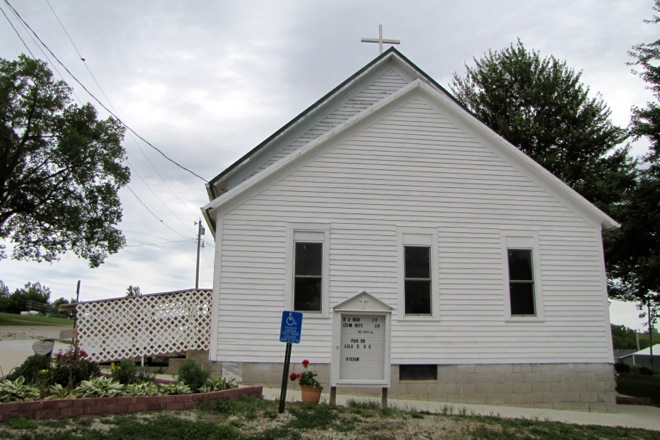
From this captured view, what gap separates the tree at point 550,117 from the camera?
23438mm

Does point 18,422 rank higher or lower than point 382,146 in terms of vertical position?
lower

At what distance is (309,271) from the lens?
1260cm

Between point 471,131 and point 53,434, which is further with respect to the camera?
point 471,131

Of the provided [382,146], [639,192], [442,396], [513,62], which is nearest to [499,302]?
[442,396]

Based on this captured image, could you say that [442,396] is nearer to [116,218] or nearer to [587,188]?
[587,188]

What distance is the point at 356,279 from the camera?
12.6 meters

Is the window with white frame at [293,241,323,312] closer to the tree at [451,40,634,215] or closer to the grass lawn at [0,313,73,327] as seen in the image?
the tree at [451,40,634,215]

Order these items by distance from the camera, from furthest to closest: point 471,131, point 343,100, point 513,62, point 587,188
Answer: point 513,62 < point 587,188 < point 343,100 < point 471,131

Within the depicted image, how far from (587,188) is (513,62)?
23.3 feet

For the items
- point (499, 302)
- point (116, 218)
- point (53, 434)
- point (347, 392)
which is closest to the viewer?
point (53, 434)

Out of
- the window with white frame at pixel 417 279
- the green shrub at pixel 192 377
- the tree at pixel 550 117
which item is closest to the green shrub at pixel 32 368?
the green shrub at pixel 192 377

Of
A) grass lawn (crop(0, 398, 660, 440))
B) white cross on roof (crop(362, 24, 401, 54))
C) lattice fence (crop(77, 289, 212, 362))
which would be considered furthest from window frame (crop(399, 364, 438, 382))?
white cross on roof (crop(362, 24, 401, 54))

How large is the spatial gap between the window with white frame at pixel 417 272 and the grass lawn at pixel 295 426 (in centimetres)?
347

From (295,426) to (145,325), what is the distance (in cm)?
648
